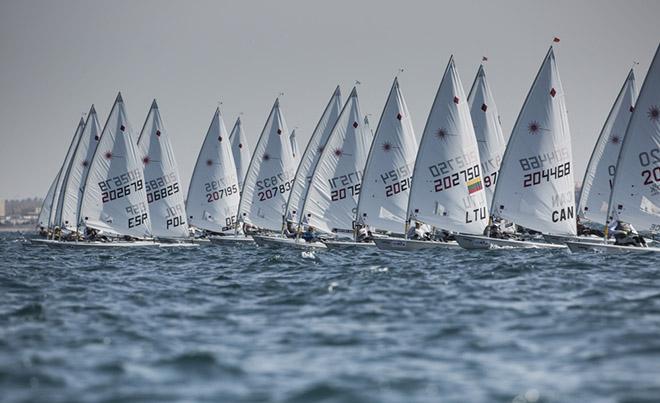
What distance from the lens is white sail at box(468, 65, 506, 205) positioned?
5400 cm

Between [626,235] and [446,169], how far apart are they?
923 cm

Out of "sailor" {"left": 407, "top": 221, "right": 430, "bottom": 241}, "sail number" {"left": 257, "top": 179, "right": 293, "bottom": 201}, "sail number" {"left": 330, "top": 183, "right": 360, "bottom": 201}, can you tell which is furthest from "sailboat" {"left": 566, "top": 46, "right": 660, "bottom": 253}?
"sail number" {"left": 257, "top": 179, "right": 293, "bottom": 201}

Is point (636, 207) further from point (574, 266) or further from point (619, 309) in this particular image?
point (619, 309)

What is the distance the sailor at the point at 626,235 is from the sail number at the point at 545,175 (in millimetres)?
4480

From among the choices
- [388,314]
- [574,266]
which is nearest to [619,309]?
[388,314]

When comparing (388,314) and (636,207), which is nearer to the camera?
(388,314)

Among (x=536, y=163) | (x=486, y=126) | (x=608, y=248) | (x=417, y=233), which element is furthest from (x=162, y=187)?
(x=608, y=248)

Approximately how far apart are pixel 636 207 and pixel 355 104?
18271 mm

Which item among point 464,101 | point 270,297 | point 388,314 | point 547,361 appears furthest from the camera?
point 464,101

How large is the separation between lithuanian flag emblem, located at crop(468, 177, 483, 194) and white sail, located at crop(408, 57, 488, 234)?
5 cm

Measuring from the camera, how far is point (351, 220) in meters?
53.4

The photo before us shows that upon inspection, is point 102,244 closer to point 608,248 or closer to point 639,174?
point 608,248

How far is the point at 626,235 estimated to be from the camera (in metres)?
41.3

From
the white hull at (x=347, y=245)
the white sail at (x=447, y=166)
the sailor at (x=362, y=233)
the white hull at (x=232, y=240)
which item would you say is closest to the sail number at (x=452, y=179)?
the white sail at (x=447, y=166)
